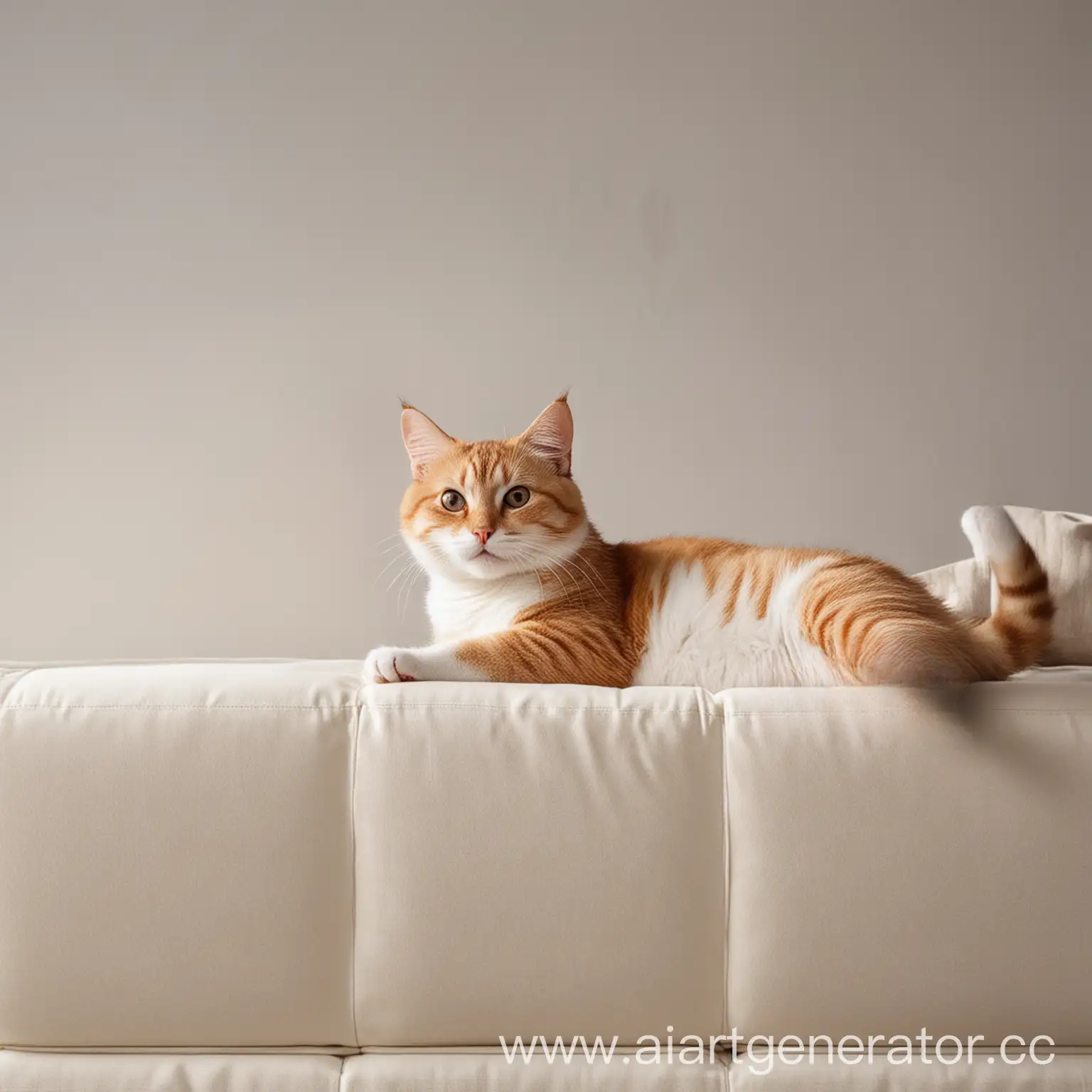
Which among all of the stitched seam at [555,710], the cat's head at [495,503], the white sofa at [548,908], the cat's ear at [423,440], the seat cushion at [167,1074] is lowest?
the seat cushion at [167,1074]

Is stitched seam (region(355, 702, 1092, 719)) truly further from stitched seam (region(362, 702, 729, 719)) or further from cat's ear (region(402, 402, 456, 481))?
cat's ear (region(402, 402, 456, 481))

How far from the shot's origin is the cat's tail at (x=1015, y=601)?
1.46 meters

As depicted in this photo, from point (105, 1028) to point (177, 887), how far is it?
17 cm

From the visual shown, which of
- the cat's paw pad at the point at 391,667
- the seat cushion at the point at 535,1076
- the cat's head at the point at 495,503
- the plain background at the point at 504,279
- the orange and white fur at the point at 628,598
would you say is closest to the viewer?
the seat cushion at the point at 535,1076

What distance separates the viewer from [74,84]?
11.3 ft

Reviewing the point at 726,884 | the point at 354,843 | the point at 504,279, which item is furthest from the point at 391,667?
the point at 504,279

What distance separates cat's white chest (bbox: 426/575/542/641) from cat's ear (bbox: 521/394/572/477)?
0.63 ft

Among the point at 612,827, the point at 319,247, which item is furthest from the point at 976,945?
the point at 319,247

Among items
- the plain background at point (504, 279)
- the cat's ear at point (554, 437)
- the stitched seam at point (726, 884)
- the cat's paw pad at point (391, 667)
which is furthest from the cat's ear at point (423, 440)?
the plain background at point (504, 279)

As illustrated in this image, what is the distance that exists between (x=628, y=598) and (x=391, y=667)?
47 cm

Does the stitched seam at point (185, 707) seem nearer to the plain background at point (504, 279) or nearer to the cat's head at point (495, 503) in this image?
the cat's head at point (495, 503)

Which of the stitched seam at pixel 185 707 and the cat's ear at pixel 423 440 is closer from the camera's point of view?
the stitched seam at pixel 185 707

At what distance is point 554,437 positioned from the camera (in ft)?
5.47

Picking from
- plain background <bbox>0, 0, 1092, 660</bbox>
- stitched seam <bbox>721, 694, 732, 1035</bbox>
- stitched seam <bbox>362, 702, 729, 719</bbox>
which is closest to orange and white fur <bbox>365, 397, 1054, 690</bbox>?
stitched seam <bbox>362, 702, 729, 719</bbox>
